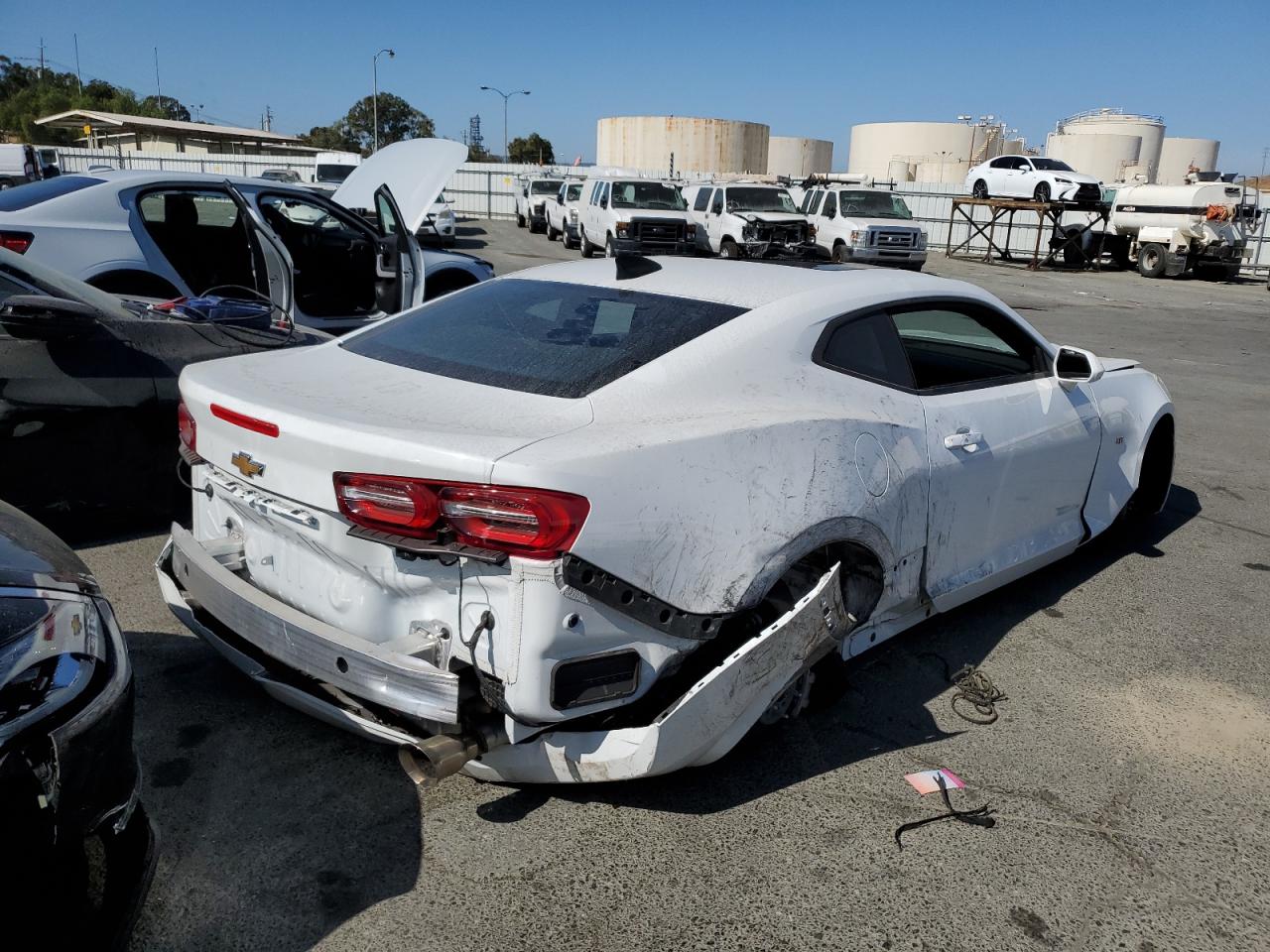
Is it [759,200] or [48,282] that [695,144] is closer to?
[759,200]

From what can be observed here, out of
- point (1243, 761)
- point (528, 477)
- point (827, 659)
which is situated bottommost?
point (1243, 761)

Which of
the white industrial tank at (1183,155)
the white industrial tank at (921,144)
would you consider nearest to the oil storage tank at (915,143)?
the white industrial tank at (921,144)

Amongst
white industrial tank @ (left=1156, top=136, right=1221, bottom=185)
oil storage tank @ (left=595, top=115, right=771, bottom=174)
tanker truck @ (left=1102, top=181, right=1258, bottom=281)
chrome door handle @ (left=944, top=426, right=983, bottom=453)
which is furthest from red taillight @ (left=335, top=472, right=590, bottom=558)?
white industrial tank @ (left=1156, top=136, right=1221, bottom=185)

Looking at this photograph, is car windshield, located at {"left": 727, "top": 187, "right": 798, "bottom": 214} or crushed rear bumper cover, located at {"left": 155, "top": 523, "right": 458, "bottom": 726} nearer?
crushed rear bumper cover, located at {"left": 155, "top": 523, "right": 458, "bottom": 726}

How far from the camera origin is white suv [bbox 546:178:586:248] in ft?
88.1

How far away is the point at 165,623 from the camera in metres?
3.97

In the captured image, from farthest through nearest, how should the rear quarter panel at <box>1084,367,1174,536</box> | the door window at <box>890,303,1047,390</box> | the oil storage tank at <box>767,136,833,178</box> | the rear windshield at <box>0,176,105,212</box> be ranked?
the oil storage tank at <box>767,136,833,178</box> → the rear windshield at <box>0,176,105,212</box> → the rear quarter panel at <box>1084,367,1174,536</box> → the door window at <box>890,303,1047,390</box>

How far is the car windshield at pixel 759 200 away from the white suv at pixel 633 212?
42.5 inches

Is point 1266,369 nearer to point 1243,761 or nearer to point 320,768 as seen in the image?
point 1243,761

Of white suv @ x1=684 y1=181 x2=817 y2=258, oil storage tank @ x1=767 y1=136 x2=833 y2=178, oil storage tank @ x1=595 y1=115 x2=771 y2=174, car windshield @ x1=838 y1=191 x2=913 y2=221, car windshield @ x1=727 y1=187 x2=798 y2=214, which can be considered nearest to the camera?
white suv @ x1=684 y1=181 x2=817 y2=258

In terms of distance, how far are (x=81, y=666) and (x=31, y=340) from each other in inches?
120

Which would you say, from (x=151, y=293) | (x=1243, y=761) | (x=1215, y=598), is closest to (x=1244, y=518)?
(x=1215, y=598)

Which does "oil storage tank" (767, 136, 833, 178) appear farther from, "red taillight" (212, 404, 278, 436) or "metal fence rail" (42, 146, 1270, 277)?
"red taillight" (212, 404, 278, 436)

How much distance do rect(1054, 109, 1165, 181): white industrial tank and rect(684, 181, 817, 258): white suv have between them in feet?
201
